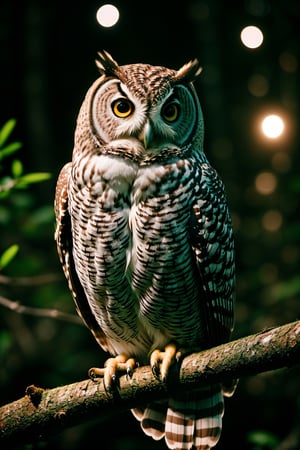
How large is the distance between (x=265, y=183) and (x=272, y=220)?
1.33 feet

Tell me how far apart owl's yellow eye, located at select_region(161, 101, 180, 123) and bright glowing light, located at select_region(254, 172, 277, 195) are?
328cm

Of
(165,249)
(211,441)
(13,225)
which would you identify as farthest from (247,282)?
(165,249)

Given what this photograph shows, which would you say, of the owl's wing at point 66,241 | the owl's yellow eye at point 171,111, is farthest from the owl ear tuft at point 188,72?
the owl's wing at point 66,241

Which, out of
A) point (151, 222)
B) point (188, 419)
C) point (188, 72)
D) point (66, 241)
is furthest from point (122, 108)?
point (188, 419)

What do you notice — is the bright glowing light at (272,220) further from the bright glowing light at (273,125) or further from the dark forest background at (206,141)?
the bright glowing light at (273,125)

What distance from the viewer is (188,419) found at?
3193 mm

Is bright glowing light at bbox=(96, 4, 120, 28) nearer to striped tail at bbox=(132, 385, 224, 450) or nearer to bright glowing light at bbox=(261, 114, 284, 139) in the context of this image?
bright glowing light at bbox=(261, 114, 284, 139)

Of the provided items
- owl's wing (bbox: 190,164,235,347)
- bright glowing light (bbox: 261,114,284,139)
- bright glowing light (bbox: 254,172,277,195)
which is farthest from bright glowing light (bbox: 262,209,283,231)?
owl's wing (bbox: 190,164,235,347)

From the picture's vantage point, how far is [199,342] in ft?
10.4

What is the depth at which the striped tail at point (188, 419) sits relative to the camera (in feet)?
10.4

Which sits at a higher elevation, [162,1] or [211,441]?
[162,1]

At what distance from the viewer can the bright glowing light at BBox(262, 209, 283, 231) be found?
5.91 meters

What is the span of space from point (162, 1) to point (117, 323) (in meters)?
4.16

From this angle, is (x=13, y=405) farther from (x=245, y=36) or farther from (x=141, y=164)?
(x=245, y=36)
